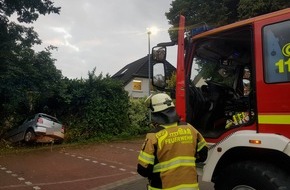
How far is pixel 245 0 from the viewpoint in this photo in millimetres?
18469

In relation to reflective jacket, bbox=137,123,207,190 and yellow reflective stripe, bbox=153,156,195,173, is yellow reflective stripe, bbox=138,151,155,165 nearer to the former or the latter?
reflective jacket, bbox=137,123,207,190

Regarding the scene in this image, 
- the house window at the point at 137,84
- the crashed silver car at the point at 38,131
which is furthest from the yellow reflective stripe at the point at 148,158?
the house window at the point at 137,84

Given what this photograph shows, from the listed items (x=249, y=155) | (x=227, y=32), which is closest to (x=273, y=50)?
(x=227, y=32)

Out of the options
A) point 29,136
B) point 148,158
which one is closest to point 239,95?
point 148,158

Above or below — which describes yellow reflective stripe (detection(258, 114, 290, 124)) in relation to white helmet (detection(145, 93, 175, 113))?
below

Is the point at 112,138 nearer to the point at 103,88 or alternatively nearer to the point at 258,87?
the point at 103,88

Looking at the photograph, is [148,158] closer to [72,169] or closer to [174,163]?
[174,163]

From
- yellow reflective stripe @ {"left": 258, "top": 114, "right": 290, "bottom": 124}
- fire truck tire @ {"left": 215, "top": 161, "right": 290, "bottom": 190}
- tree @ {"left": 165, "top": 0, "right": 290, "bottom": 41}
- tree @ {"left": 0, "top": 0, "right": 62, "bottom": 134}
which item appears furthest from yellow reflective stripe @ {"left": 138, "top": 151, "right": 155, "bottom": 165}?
tree @ {"left": 165, "top": 0, "right": 290, "bottom": 41}

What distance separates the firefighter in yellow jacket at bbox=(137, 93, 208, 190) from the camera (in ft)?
11.2

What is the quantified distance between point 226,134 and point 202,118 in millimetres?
667

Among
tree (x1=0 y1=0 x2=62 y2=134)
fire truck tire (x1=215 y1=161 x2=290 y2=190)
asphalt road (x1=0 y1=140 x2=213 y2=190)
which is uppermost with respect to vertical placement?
tree (x1=0 y1=0 x2=62 y2=134)

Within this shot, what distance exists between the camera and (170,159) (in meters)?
3.44

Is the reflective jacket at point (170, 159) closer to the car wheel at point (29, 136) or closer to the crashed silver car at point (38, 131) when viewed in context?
the crashed silver car at point (38, 131)

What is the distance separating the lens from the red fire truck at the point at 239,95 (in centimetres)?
385
